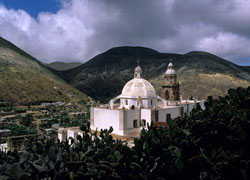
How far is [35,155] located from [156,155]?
10.3ft

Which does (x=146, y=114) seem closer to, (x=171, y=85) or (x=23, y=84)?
(x=171, y=85)

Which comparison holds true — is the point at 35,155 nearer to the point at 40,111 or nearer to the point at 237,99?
the point at 237,99

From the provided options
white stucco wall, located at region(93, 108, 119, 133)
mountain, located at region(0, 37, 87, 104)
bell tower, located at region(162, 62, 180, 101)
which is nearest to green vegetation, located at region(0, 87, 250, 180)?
white stucco wall, located at region(93, 108, 119, 133)

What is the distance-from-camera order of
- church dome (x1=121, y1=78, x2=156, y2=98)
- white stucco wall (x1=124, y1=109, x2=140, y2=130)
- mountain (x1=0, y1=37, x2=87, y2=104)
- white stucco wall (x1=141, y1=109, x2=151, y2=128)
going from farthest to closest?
mountain (x1=0, y1=37, x2=87, y2=104)
church dome (x1=121, y1=78, x2=156, y2=98)
white stucco wall (x1=141, y1=109, x2=151, y2=128)
white stucco wall (x1=124, y1=109, x2=140, y2=130)

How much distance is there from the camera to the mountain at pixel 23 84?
4803 centimetres

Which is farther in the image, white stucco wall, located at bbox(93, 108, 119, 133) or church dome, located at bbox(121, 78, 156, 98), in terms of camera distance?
church dome, located at bbox(121, 78, 156, 98)

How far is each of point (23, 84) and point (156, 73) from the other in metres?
42.0

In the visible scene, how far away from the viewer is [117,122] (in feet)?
62.2

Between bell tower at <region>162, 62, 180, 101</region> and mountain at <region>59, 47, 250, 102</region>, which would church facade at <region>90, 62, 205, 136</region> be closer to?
bell tower at <region>162, 62, 180, 101</region>

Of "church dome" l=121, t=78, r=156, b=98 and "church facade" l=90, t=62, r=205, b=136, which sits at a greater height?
"church dome" l=121, t=78, r=156, b=98

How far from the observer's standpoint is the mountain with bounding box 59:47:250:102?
189ft

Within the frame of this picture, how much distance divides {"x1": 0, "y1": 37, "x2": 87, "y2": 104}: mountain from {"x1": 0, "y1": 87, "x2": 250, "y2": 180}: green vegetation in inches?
1779

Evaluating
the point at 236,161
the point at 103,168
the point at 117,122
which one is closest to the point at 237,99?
the point at 236,161

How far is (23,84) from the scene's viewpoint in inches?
2042
